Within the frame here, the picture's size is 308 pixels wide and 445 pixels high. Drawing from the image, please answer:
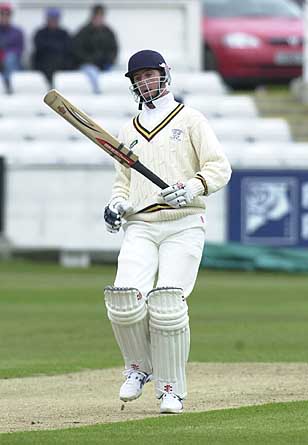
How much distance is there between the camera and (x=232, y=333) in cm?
1162

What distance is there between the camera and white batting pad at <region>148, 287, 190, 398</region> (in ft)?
22.4

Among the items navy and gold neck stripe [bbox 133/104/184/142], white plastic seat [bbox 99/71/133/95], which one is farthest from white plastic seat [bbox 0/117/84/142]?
navy and gold neck stripe [bbox 133/104/184/142]

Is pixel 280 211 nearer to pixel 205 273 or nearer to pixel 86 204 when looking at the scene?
pixel 205 273

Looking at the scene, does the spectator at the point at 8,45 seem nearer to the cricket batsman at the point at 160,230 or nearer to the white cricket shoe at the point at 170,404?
the cricket batsman at the point at 160,230

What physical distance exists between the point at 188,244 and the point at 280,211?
1062cm

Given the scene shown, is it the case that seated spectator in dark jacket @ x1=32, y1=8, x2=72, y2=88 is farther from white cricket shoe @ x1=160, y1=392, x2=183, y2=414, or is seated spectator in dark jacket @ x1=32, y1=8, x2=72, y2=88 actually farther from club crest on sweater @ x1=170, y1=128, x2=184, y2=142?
white cricket shoe @ x1=160, y1=392, x2=183, y2=414

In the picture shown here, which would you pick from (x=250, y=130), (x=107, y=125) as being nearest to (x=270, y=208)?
(x=250, y=130)

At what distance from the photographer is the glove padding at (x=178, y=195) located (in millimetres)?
6902

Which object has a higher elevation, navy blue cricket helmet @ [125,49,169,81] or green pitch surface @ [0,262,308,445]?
navy blue cricket helmet @ [125,49,169,81]

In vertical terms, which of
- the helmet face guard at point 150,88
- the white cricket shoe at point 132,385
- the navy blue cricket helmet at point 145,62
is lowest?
the white cricket shoe at point 132,385

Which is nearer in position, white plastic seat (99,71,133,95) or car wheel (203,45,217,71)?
white plastic seat (99,71,133,95)

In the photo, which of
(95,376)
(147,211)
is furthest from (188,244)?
(95,376)

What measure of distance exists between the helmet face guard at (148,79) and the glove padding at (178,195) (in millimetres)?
537

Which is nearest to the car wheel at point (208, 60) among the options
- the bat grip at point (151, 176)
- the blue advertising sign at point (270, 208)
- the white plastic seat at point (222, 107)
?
the white plastic seat at point (222, 107)
